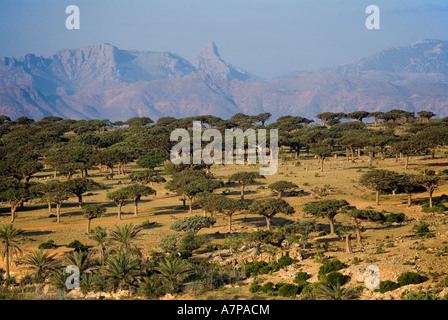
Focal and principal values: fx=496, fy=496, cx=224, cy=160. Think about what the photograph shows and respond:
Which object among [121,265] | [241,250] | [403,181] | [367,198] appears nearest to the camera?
[121,265]

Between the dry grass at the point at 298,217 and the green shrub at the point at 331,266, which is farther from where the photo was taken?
the dry grass at the point at 298,217

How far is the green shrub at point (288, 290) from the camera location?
35.1 meters

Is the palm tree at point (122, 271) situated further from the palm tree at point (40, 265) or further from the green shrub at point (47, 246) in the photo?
the green shrub at point (47, 246)

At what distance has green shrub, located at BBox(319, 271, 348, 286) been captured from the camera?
119 feet

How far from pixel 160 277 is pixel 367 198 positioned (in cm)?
4213

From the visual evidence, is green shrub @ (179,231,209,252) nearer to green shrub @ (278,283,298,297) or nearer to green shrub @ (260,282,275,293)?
green shrub @ (260,282,275,293)

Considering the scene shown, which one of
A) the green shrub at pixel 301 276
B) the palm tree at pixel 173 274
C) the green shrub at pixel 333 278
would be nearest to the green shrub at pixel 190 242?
the palm tree at pixel 173 274

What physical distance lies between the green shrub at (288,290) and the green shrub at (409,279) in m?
7.25

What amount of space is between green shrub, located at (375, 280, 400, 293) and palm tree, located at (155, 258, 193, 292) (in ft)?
47.3
